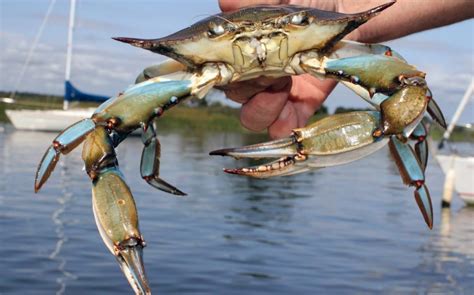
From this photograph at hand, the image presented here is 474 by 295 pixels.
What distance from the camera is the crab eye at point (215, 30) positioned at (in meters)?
3.78

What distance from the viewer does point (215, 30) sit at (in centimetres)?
378

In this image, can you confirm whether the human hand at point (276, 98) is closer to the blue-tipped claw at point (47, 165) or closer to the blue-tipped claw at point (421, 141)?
the blue-tipped claw at point (421, 141)

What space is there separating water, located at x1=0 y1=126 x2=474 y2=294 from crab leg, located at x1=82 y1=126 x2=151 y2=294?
428 inches

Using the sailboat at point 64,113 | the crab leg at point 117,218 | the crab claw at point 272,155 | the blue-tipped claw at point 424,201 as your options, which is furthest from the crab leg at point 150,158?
the sailboat at point 64,113

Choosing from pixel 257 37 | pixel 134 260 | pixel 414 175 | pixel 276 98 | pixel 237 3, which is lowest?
pixel 134 260

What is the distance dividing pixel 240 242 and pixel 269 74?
15.9m

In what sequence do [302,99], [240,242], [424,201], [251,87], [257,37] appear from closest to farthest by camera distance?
[257,37] → [424,201] → [251,87] → [302,99] → [240,242]

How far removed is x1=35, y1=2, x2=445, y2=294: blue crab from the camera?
11.5 ft

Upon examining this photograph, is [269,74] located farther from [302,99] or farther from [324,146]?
[302,99]

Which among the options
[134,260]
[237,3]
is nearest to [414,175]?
[237,3]

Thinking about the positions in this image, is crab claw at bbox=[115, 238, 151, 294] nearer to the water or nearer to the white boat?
the water

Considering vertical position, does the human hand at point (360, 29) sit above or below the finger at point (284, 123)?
above

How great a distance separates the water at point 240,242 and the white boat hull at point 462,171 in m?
0.78

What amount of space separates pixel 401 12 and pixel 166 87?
72.8 inches
